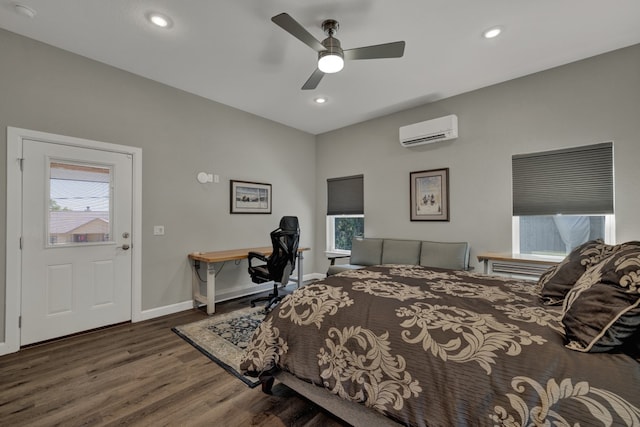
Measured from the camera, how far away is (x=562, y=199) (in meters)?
3.15

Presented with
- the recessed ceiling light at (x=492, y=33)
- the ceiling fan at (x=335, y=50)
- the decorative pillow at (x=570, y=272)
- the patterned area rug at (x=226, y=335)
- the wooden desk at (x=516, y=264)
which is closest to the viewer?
the decorative pillow at (x=570, y=272)

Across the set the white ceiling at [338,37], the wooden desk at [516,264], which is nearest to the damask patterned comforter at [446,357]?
the wooden desk at [516,264]

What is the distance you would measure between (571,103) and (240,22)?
11.7 feet

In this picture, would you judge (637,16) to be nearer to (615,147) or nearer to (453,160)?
(615,147)

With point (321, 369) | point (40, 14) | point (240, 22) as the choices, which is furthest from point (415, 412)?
point (40, 14)

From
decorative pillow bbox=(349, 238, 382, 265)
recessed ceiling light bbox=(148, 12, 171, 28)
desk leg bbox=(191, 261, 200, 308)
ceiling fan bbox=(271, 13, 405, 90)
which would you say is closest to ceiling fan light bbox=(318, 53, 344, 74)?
ceiling fan bbox=(271, 13, 405, 90)

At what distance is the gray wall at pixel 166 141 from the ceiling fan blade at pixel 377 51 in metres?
2.48

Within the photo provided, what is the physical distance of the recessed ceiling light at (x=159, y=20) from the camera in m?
2.37

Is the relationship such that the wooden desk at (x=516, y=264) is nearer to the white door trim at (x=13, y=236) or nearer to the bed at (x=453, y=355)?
the bed at (x=453, y=355)

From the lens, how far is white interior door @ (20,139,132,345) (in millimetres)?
2697

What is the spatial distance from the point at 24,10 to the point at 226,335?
3.38 metres

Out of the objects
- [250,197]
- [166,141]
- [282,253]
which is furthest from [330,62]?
[250,197]

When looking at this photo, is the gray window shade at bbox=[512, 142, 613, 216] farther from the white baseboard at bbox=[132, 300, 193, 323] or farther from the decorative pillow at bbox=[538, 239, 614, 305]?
the white baseboard at bbox=[132, 300, 193, 323]

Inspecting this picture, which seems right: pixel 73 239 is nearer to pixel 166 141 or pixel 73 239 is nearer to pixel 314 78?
pixel 166 141
